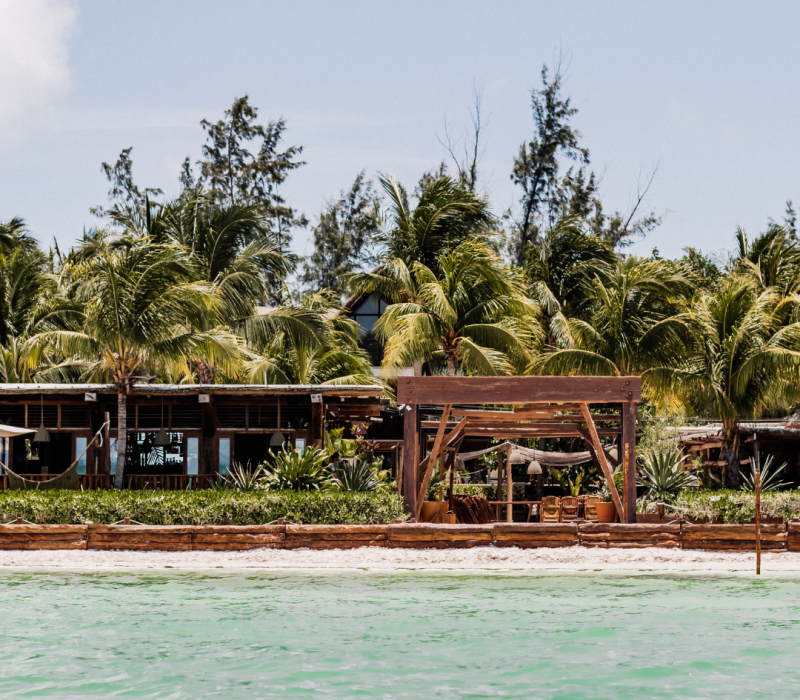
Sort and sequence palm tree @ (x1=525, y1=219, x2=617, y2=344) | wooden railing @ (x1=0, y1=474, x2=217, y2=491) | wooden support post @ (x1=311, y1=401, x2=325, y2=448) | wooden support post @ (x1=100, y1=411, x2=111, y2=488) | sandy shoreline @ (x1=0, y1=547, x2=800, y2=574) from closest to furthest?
1. sandy shoreline @ (x1=0, y1=547, x2=800, y2=574)
2. wooden railing @ (x1=0, y1=474, x2=217, y2=491)
3. wooden support post @ (x1=100, y1=411, x2=111, y2=488)
4. wooden support post @ (x1=311, y1=401, x2=325, y2=448)
5. palm tree @ (x1=525, y1=219, x2=617, y2=344)

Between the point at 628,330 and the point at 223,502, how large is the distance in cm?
1338

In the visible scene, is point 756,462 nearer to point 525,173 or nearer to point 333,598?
point 333,598

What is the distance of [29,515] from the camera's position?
17.2m

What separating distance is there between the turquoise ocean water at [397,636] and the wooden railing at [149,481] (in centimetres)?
605

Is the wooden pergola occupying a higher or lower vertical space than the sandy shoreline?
higher

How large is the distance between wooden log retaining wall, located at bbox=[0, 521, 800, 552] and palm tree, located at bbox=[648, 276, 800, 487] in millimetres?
5025

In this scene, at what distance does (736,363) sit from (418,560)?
1039 centimetres

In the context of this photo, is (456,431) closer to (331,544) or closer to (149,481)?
(331,544)

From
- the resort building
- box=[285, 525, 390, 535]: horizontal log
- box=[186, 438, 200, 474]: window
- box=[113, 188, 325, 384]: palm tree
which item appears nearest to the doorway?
the resort building

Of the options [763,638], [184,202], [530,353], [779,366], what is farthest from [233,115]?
[763,638]

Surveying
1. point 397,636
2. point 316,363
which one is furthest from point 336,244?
point 397,636

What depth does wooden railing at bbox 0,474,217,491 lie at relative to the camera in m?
20.9

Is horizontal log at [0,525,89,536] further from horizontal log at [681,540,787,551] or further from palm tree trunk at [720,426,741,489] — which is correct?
palm tree trunk at [720,426,741,489]

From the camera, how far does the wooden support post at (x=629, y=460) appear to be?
16.9 m
